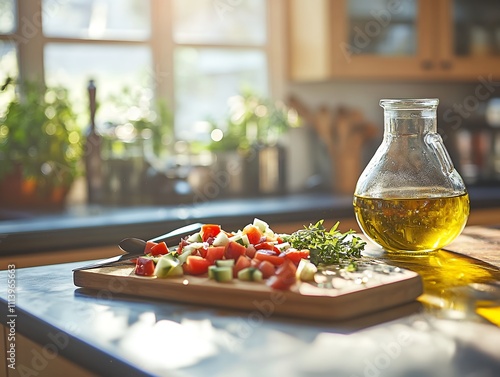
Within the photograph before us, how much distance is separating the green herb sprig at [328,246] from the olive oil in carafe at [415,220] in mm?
73

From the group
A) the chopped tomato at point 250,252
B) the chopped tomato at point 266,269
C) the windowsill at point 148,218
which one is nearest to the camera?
the chopped tomato at point 266,269

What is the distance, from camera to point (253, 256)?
3.93 feet

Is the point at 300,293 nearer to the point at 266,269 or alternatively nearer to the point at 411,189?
the point at 266,269

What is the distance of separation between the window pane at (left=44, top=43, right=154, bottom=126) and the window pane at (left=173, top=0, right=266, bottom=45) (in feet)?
0.69

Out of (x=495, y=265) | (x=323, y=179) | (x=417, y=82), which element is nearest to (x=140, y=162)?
(x=323, y=179)

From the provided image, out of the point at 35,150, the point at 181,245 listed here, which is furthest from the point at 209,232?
the point at 35,150

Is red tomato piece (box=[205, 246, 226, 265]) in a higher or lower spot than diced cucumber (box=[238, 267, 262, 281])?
higher

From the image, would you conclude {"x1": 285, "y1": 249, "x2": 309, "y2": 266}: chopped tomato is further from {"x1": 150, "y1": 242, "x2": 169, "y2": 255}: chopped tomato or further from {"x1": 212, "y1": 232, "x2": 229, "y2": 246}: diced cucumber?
{"x1": 150, "y1": 242, "x2": 169, "y2": 255}: chopped tomato

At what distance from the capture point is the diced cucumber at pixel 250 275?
108 centimetres

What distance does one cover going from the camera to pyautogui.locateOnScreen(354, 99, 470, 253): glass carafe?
1.31 m

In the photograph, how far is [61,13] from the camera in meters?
3.01

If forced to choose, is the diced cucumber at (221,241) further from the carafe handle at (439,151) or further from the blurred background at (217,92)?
A: the blurred background at (217,92)

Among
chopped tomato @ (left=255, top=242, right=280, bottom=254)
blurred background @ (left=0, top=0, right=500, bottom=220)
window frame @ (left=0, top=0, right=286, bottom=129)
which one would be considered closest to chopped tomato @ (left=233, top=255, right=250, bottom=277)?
chopped tomato @ (left=255, top=242, right=280, bottom=254)

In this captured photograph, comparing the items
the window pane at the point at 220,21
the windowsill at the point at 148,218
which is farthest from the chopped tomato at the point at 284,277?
the window pane at the point at 220,21
